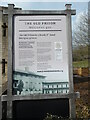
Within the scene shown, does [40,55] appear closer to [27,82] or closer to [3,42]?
[27,82]

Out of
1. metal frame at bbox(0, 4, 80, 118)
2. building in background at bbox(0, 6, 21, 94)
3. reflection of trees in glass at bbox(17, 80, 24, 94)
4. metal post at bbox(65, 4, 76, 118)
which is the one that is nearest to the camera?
metal frame at bbox(0, 4, 80, 118)

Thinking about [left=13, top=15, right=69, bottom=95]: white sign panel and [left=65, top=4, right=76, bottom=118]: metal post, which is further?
[left=65, top=4, right=76, bottom=118]: metal post

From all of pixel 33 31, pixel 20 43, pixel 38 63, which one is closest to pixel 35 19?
pixel 33 31

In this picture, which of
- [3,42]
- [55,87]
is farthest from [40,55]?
[3,42]

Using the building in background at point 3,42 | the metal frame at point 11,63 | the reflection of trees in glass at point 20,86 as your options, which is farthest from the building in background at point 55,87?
the building in background at point 3,42

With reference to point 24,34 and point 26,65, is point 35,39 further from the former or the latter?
point 26,65

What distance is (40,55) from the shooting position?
5.76 m

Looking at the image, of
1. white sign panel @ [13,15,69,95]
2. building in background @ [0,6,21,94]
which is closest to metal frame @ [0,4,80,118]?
white sign panel @ [13,15,69,95]

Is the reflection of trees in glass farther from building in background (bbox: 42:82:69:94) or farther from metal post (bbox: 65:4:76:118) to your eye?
metal post (bbox: 65:4:76:118)

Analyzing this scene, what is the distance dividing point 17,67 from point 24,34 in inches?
41.5

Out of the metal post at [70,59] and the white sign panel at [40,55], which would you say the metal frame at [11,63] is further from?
the white sign panel at [40,55]

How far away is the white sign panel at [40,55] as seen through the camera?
5.74 m

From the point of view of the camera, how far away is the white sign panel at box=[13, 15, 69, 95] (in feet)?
18.8

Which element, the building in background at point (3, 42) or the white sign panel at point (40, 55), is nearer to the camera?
the white sign panel at point (40, 55)
